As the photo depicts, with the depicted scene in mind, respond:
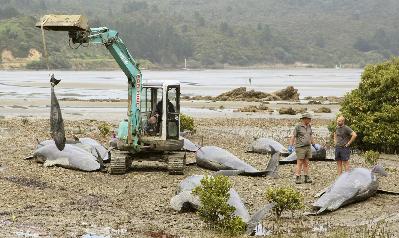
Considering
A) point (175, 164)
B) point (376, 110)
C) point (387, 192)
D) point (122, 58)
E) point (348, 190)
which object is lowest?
point (387, 192)

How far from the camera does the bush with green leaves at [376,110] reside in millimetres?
25172

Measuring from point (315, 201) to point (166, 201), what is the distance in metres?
3.33

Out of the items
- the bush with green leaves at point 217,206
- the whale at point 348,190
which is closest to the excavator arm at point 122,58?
the whale at point 348,190

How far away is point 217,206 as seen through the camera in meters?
12.9

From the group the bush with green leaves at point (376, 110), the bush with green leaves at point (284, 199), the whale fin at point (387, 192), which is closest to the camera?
the bush with green leaves at point (284, 199)

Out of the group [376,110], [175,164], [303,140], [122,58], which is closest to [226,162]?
[175,164]

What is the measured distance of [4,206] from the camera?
1462 centimetres

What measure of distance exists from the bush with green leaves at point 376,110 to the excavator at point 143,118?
9.13 metres

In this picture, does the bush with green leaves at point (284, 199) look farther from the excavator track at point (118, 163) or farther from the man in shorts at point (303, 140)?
the excavator track at point (118, 163)

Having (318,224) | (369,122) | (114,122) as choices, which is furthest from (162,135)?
(114,122)

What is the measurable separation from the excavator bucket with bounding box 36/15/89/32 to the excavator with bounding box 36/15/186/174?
0.65 metres

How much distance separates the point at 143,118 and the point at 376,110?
10750 millimetres

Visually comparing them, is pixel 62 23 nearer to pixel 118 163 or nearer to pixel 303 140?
pixel 118 163

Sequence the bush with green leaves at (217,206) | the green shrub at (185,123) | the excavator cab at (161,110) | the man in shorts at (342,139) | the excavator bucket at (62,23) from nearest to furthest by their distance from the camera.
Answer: the bush with green leaves at (217,206) < the excavator bucket at (62,23) < the man in shorts at (342,139) < the excavator cab at (161,110) < the green shrub at (185,123)
